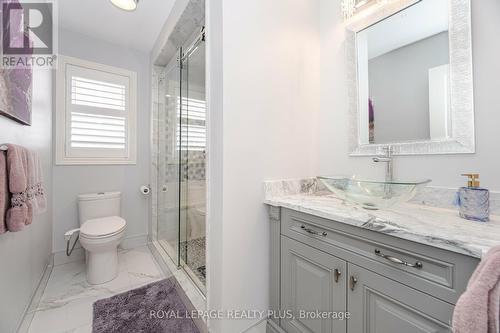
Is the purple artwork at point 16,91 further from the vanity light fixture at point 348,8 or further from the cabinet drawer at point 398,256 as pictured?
the vanity light fixture at point 348,8

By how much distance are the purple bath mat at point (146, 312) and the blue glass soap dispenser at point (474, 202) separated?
156cm

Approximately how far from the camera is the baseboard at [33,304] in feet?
3.83

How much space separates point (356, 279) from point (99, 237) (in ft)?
6.14

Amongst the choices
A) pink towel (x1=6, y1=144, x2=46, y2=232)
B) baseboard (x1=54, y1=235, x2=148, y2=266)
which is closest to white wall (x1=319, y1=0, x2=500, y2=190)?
pink towel (x1=6, y1=144, x2=46, y2=232)

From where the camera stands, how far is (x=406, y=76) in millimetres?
1143

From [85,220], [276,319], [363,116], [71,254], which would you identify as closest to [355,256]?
[276,319]

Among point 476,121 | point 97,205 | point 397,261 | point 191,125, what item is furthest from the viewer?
point 97,205

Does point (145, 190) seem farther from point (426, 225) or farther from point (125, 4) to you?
point (426, 225)

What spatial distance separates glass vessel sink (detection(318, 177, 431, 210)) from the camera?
2.70 feet

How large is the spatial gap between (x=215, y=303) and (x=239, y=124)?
1.02m

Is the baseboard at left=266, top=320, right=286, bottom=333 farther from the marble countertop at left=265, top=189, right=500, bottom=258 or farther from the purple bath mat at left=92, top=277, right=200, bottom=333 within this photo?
the marble countertop at left=265, top=189, right=500, bottom=258

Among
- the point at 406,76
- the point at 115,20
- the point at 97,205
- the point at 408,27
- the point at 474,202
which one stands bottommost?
the point at 97,205

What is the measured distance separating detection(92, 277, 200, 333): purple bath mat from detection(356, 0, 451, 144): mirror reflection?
68.7 inches

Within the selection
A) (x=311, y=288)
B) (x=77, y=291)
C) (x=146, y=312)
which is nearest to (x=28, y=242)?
(x=77, y=291)
